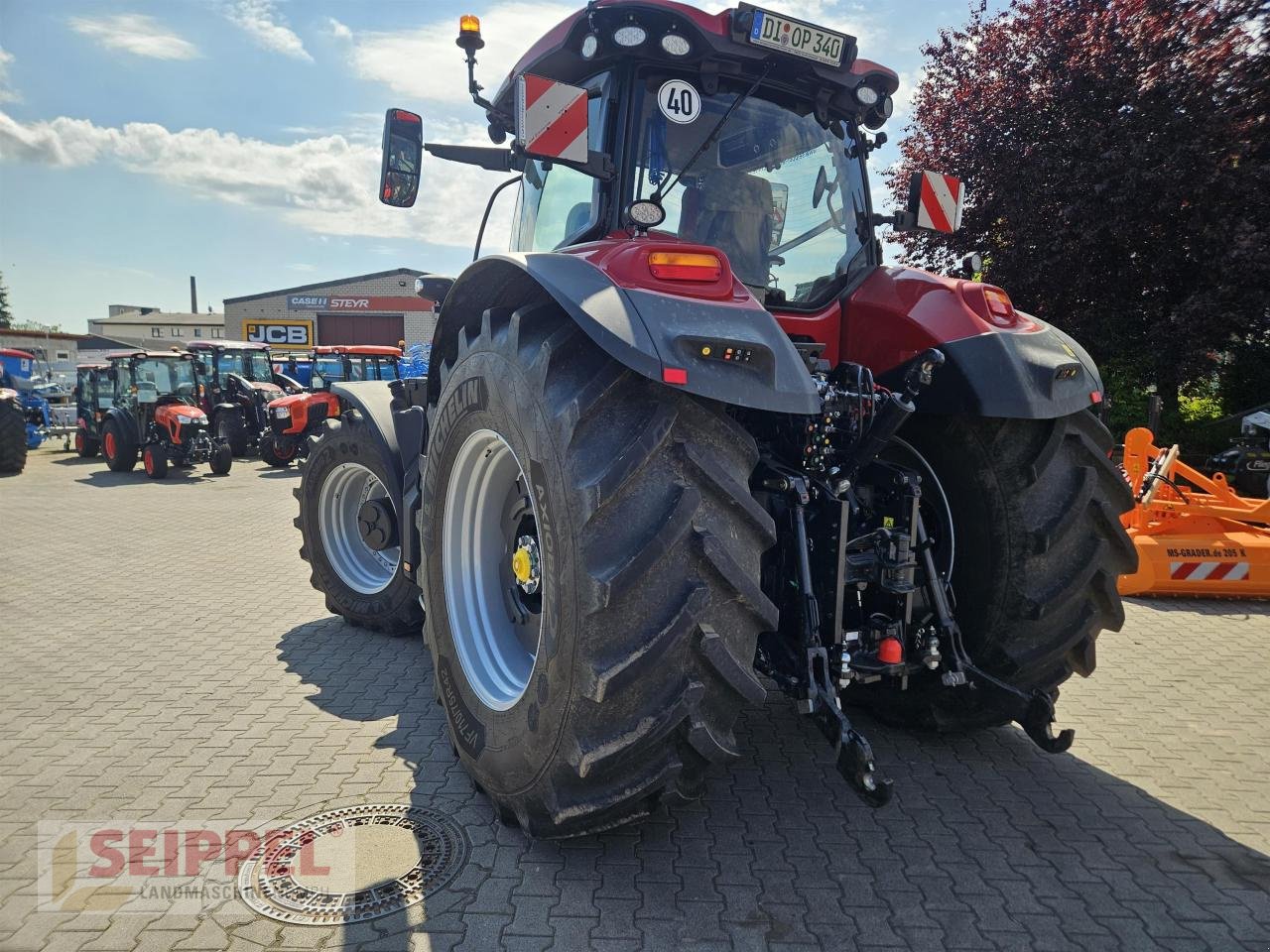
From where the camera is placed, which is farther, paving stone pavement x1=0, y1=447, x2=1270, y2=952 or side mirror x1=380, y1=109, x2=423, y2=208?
side mirror x1=380, y1=109, x2=423, y2=208

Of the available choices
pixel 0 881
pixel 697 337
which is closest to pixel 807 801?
pixel 697 337

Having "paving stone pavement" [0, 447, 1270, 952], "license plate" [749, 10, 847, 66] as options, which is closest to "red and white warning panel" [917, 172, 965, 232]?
"license plate" [749, 10, 847, 66]

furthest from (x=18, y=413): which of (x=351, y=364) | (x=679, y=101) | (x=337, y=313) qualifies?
(x=337, y=313)

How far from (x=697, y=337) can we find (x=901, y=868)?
1684 mm

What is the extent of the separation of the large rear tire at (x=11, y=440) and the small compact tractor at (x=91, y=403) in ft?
5.41

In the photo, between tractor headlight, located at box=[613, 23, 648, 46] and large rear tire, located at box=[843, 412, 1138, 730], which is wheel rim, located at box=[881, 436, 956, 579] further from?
tractor headlight, located at box=[613, 23, 648, 46]

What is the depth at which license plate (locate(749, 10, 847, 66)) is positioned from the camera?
277 cm

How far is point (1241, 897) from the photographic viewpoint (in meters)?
2.32

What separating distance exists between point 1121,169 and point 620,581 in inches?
415

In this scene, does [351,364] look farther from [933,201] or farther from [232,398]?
[933,201]

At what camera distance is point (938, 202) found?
3434mm

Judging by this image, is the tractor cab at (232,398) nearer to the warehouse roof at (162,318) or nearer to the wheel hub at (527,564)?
the wheel hub at (527,564)

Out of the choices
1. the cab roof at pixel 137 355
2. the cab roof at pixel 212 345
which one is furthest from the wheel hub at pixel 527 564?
the cab roof at pixel 212 345

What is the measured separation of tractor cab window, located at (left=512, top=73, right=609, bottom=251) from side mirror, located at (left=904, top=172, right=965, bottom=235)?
4.34ft
